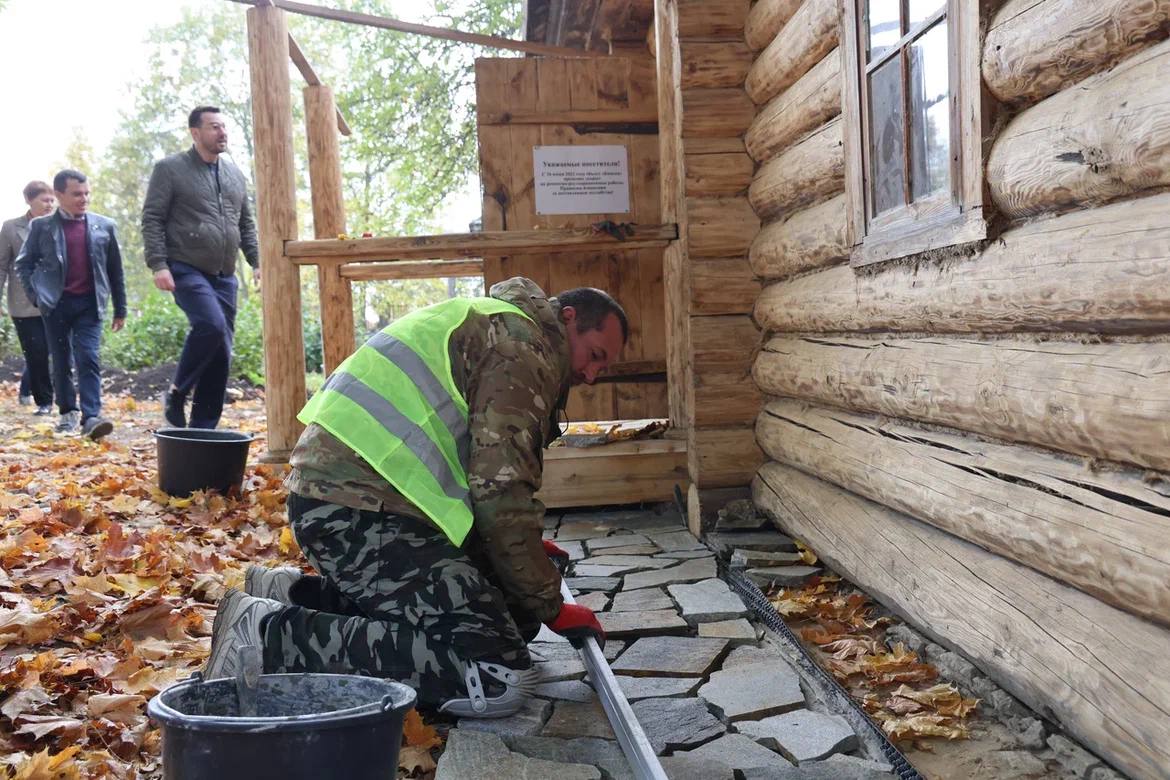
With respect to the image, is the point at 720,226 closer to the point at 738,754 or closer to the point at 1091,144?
the point at 1091,144

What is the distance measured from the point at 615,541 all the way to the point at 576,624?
227cm

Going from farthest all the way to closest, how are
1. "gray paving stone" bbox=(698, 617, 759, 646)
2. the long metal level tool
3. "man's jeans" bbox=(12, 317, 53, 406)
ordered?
"man's jeans" bbox=(12, 317, 53, 406) → "gray paving stone" bbox=(698, 617, 759, 646) → the long metal level tool

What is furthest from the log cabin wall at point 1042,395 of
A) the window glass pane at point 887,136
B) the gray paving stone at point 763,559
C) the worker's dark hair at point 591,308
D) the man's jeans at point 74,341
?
the man's jeans at point 74,341

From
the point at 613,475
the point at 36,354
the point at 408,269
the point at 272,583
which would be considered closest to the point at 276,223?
the point at 408,269

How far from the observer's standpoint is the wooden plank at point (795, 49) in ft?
14.8

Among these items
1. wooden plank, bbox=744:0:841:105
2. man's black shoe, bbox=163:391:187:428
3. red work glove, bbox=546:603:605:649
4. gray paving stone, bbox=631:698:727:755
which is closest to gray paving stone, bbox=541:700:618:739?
gray paving stone, bbox=631:698:727:755

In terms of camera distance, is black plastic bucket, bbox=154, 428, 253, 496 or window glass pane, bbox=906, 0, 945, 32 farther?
black plastic bucket, bbox=154, 428, 253, 496

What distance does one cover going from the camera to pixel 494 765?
285cm

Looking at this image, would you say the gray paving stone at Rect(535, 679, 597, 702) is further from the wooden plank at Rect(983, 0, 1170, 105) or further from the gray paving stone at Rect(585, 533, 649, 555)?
the wooden plank at Rect(983, 0, 1170, 105)

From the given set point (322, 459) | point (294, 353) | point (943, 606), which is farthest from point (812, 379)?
point (294, 353)

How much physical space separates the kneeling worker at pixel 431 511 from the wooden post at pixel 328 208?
6169 millimetres

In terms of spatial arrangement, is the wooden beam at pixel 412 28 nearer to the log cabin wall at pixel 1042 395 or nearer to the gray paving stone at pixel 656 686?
the log cabin wall at pixel 1042 395

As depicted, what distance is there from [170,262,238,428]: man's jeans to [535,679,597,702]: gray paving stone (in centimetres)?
456

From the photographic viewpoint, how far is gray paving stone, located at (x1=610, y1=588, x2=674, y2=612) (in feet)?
14.6
